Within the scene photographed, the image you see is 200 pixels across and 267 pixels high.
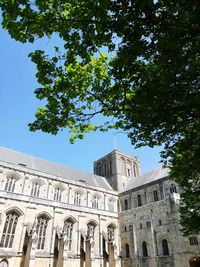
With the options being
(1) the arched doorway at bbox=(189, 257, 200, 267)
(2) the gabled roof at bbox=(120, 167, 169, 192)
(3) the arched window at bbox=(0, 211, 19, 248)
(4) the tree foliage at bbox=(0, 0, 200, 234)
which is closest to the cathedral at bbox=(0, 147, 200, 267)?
(3) the arched window at bbox=(0, 211, 19, 248)

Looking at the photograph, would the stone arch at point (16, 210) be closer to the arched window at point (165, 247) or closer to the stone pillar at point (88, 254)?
the stone pillar at point (88, 254)

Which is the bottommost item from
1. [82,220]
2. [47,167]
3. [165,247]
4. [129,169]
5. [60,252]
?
[60,252]

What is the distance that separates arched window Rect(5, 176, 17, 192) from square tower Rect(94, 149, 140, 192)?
19010 millimetres

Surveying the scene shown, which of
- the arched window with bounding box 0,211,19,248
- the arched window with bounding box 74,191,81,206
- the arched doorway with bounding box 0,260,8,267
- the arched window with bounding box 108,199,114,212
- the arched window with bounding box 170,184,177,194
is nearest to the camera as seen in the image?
the arched doorway with bounding box 0,260,8,267

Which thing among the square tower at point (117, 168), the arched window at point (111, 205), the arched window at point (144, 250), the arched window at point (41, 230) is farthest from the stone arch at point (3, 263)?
the square tower at point (117, 168)

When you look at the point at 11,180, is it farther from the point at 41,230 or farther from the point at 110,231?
the point at 110,231

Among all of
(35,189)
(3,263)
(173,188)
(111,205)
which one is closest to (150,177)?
(173,188)

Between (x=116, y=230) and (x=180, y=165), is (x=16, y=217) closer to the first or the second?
(x=116, y=230)

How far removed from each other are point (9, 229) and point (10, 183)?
5529 mm

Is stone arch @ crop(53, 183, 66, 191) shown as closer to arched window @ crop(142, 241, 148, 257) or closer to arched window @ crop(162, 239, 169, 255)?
arched window @ crop(142, 241, 148, 257)

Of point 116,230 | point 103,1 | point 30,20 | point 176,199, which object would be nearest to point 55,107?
point 30,20

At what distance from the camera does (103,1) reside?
221 inches

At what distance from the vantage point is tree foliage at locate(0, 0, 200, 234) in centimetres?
618

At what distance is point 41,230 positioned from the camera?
2747 cm
